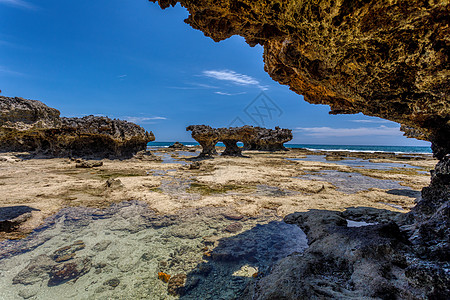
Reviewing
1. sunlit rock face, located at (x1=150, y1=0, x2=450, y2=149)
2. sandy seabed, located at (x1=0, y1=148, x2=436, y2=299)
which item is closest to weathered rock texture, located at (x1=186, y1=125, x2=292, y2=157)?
sandy seabed, located at (x1=0, y1=148, x2=436, y2=299)

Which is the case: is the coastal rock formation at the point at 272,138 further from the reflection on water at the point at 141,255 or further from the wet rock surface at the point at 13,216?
the wet rock surface at the point at 13,216

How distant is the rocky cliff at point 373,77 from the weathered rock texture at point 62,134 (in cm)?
2178

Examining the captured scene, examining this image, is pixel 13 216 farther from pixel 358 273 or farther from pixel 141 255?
pixel 358 273

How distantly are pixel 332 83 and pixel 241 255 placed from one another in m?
4.98

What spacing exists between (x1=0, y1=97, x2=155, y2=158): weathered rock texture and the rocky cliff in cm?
2178

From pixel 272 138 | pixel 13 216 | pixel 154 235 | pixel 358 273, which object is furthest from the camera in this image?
pixel 272 138

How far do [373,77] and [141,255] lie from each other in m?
6.67

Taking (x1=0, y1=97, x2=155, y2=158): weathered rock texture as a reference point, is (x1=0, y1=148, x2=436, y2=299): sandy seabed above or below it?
below

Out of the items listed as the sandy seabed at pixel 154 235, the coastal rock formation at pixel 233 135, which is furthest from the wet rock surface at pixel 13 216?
the coastal rock formation at pixel 233 135

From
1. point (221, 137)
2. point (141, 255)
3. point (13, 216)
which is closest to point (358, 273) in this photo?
point (141, 255)

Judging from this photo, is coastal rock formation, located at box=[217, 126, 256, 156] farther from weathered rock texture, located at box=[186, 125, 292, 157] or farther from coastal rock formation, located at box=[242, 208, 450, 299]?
coastal rock formation, located at box=[242, 208, 450, 299]

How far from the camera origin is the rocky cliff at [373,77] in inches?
85.1

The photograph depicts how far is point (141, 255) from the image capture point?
14.0 ft

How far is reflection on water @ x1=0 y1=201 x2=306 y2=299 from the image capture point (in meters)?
3.29
